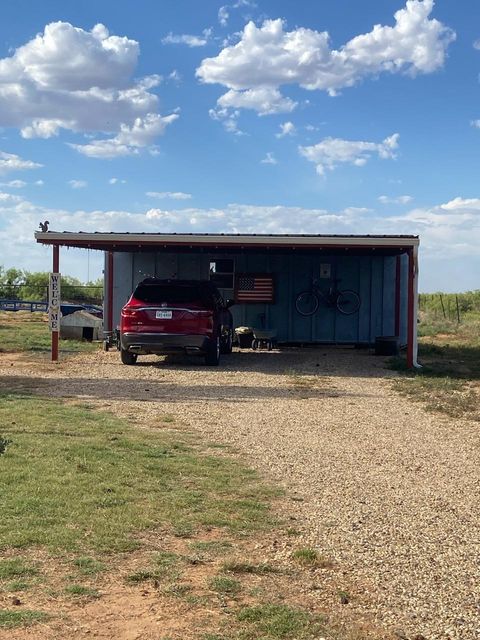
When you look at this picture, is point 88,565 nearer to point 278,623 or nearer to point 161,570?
point 161,570

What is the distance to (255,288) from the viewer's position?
19891 millimetres

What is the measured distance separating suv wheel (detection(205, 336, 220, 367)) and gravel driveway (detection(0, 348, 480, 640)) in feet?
0.82

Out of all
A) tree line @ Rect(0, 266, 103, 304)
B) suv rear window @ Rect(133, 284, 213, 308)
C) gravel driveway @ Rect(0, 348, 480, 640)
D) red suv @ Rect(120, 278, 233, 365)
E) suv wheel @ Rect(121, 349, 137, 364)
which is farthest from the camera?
tree line @ Rect(0, 266, 103, 304)

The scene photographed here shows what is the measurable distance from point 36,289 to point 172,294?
3433 centimetres

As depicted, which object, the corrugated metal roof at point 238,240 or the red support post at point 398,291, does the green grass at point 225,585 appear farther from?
the red support post at point 398,291

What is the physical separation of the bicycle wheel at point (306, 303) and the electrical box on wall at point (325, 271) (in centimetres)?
58

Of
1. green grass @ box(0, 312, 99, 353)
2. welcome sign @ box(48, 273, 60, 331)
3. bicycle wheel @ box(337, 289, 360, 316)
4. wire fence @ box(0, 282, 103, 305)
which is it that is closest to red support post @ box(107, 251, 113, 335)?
green grass @ box(0, 312, 99, 353)

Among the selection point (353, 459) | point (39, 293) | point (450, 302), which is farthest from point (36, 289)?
Answer: point (353, 459)

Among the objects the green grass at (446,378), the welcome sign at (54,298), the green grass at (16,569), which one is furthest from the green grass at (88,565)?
the welcome sign at (54,298)

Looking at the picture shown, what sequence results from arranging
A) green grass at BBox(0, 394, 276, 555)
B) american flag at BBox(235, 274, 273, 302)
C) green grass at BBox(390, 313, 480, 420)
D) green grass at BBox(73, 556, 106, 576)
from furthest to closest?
american flag at BBox(235, 274, 273, 302), green grass at BBox(390, 313, 480, 420), green grass at BBox(0, 394, 276, 555), green grass at BBox(73, 556, 106, 576)

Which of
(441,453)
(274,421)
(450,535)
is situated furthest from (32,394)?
(450,535)

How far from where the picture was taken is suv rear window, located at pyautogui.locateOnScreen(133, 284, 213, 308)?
46.3ft

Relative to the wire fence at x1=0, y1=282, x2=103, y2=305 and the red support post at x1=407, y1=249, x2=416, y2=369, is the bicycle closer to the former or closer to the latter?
the red support post at x1=407, y1=249, x2=416, y2=369

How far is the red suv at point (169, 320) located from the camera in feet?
45.6
